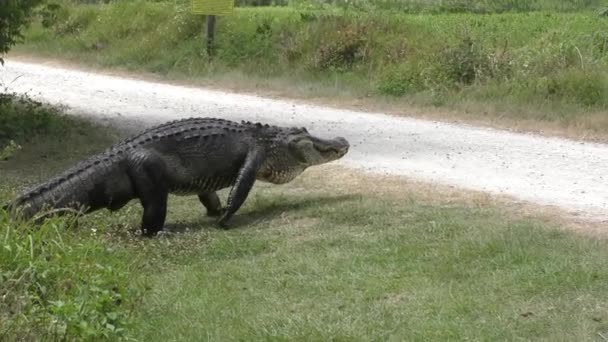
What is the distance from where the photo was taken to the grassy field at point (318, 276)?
5477 mm

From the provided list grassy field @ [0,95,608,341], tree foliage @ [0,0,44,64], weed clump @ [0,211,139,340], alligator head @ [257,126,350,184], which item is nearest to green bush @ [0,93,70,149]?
tree foliage @ [0,0,44,64]

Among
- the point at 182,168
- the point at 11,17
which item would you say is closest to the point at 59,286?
the point at 182,168

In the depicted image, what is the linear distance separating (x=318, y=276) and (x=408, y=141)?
5665 mm

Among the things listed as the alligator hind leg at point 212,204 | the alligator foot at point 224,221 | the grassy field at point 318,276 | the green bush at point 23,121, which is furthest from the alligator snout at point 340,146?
the green bush at point 23,121

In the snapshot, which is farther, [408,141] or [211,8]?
[211,8]

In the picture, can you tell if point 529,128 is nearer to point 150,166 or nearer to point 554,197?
point 554,197

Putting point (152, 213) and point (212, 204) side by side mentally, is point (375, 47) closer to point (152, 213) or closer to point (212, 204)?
point (212, 204)

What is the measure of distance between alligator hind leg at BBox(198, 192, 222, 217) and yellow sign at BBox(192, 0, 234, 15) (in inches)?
388

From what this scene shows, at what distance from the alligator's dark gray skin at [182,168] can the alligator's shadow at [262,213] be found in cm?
14

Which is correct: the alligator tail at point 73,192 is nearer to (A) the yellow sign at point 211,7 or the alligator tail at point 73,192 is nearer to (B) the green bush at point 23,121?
(B) the green bush at point 23,121

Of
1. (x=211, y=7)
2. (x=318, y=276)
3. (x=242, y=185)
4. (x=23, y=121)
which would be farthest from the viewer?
(x=211, y=7)

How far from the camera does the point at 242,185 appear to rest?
28.4 feet

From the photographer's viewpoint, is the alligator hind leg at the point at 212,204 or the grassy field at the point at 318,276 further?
the alligator hind leg at the point at 212,204

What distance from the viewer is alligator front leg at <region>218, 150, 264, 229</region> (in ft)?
28.1
